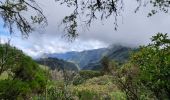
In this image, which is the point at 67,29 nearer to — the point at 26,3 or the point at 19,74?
the point at 26,3

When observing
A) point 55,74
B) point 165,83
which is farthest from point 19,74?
point 165,83

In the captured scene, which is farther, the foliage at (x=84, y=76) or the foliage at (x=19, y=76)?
the foliage at (x=84, y=76)

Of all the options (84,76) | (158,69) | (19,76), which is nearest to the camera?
(158,69)

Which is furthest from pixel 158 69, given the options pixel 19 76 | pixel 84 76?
pixel 84 76

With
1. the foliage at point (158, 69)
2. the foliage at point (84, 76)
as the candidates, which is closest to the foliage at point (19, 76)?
the foliage at point (158, 69)

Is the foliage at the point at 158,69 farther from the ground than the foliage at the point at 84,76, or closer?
closer

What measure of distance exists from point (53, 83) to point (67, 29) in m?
39.6

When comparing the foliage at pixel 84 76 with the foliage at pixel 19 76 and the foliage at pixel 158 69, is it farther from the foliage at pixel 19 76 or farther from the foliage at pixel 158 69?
the foliage at pixel 158 69

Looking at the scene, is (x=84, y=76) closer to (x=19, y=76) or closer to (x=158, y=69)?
(x=19, y=76)

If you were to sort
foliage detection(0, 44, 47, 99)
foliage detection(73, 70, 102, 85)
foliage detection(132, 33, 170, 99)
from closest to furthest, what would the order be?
foliage detection(132, 33, 170, 99), foliage detection(0, 44, 47, 99), foliage detection(73, 70, 102, 85)

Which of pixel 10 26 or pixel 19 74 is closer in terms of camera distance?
pixel 10 26

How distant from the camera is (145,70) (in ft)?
57.1

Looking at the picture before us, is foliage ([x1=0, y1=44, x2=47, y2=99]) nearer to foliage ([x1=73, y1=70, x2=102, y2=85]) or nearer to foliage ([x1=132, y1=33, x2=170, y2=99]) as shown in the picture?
foliage ([x1=132, y1=33, x2=170, y2=99])

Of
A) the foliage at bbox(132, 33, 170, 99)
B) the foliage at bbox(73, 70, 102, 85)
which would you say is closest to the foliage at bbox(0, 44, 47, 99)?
the foliage at bbox(132, 33, 170, 99)
